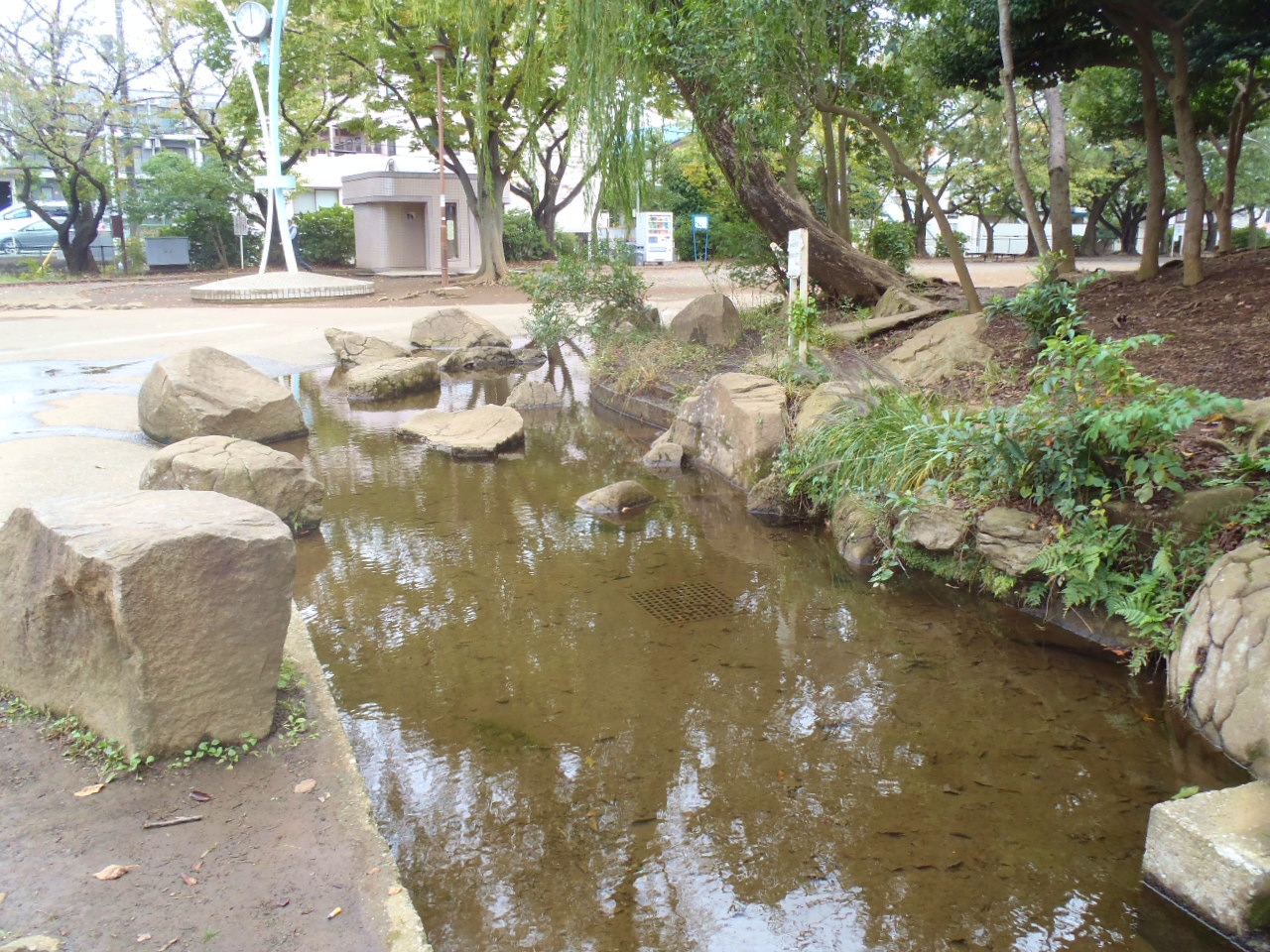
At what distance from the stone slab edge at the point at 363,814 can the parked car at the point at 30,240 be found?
32148mm

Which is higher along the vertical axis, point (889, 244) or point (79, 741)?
point (889, 244)

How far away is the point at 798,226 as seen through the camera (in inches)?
481

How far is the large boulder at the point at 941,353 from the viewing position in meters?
8.02

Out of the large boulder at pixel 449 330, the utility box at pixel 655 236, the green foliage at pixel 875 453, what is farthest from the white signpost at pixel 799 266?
the utility box at pixel 655 236

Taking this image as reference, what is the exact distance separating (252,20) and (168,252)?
10007 millimetres

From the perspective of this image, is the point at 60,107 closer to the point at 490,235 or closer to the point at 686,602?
the point at 490,235

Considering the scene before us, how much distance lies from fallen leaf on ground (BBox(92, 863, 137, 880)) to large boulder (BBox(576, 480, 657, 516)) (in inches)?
176

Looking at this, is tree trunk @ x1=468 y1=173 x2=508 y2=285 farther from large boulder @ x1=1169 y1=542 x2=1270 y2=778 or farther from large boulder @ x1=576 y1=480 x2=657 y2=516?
large boulder @ x1=1169 y1=542 x2=1270 y2=778

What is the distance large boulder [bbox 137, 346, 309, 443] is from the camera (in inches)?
316

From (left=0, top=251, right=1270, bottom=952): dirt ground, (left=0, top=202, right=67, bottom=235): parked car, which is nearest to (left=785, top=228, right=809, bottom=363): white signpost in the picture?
(left=0, top=251, right=1270, bottom=952): dirt ground

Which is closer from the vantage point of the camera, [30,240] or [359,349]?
[359,349]

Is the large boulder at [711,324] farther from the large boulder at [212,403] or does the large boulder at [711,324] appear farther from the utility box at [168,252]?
the utility box at [168,252]

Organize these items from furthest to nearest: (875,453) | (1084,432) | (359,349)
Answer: (359,349)
(875,453)
(1084,432)

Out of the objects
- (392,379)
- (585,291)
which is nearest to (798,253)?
(585,291)
